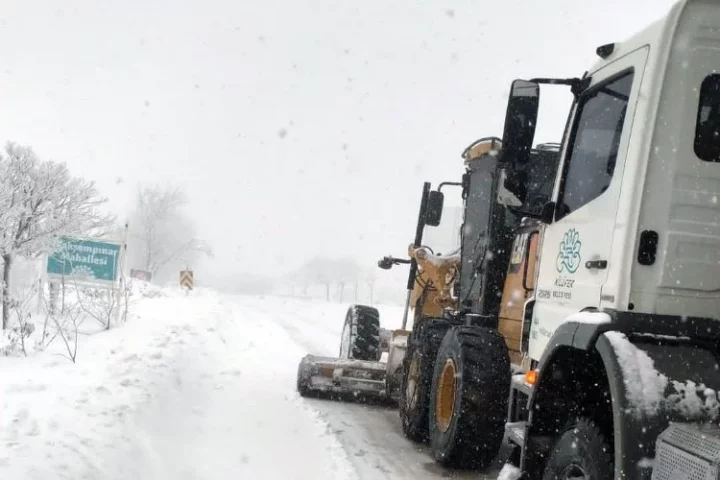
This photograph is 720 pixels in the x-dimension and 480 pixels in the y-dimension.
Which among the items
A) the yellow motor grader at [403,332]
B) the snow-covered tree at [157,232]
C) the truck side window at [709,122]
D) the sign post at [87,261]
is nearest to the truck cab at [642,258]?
the truck side window at [709,122]

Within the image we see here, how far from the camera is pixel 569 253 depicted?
368 centimetres

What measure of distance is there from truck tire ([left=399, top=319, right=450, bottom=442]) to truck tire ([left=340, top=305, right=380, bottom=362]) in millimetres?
2771

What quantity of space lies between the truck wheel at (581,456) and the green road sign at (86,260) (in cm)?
1142

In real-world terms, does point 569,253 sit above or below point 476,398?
above

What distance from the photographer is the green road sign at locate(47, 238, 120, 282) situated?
12805 millimetres

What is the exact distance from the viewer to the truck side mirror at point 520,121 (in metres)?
3.58

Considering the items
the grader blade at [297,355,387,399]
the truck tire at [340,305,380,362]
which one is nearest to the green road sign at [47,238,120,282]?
the truck tire at [340,305,380,362]

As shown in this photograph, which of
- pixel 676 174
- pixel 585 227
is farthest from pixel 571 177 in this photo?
pixel 676 174

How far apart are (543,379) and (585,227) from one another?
2.75 ft

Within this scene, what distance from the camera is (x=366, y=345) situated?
9.65 meters

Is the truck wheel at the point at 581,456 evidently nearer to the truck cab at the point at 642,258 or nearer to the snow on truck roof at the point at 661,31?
the truck cab at the point at 642,258

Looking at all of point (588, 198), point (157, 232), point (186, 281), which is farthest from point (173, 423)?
point (157, 232)

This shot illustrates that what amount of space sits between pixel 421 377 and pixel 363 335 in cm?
342

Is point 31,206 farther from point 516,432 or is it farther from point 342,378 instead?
point 516,432
